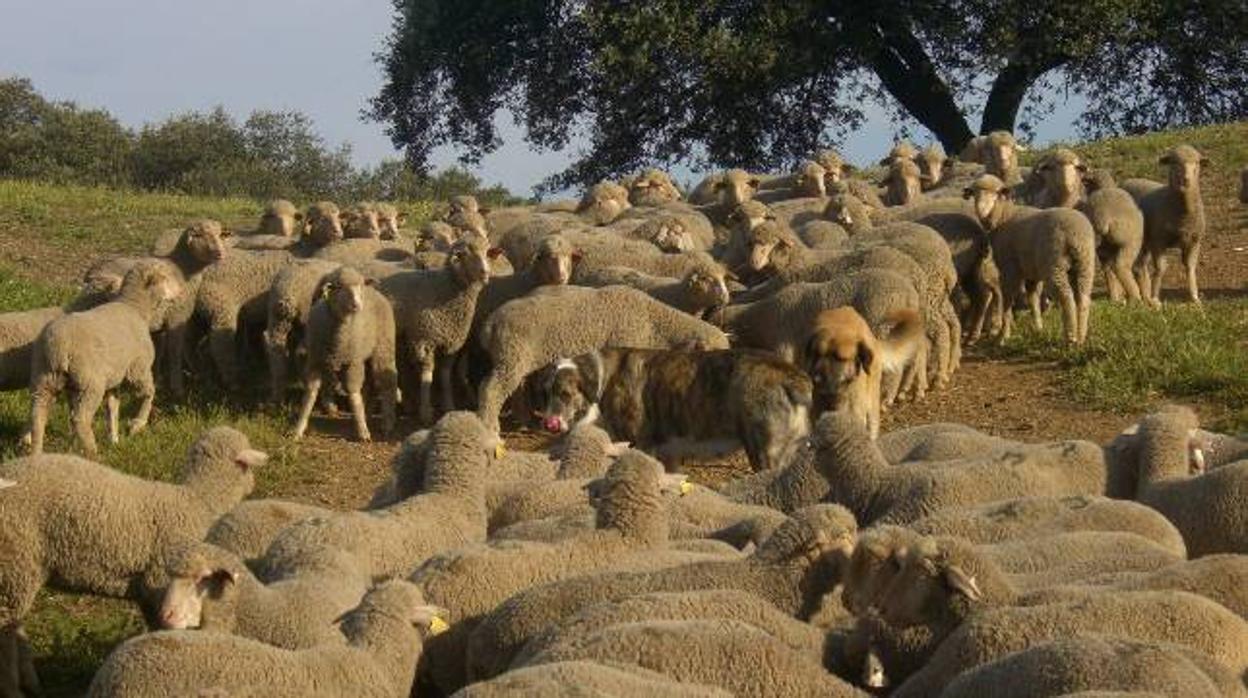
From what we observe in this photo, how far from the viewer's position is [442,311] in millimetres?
15797

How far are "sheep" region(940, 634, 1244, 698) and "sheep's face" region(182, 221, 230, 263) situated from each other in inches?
448

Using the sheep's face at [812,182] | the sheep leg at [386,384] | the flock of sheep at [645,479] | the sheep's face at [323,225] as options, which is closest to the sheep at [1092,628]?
the flock of sheep at [645,479]

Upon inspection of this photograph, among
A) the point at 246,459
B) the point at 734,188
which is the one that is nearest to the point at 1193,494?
the point at 246,459

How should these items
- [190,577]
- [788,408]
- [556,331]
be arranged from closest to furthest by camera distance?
[190,577] < [788,408] < [556,331]

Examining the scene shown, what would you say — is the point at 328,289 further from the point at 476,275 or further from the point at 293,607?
the point at 293,607

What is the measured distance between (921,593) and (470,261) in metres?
8.76

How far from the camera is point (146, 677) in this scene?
675 cm

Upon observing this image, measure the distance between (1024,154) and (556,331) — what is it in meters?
16.2

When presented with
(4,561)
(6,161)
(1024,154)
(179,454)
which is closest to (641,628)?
(4,561)

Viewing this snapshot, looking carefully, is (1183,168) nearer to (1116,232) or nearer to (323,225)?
(1116,232)

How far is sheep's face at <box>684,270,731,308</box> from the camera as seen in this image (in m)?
15.7

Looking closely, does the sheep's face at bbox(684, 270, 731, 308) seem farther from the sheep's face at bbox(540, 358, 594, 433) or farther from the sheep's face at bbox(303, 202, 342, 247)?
the sheep's face at bbox(303, 202, 342, 247)

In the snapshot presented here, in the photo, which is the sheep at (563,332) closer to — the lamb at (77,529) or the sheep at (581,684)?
the lamb at (77,529)

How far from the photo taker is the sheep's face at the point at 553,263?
15.8 meters
